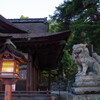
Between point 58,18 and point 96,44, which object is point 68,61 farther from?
point 96,44

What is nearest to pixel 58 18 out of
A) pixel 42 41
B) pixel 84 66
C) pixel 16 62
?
pixel 42 41

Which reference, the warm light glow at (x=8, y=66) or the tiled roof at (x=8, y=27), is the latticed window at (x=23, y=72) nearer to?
the tiled roof at (x=8, y=27)

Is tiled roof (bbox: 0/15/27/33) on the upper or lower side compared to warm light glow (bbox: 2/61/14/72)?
upper

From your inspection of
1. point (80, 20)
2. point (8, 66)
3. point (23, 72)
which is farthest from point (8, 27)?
point (80, 20)

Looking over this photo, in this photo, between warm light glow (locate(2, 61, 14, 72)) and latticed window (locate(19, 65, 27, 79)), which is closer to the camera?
warm light glow (locate(2, 61, 14, 72))

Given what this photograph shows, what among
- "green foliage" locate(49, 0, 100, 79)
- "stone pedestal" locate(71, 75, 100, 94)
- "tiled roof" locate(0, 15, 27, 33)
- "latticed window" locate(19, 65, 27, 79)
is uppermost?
"green foliage" locate(49, 0, 100, 79)

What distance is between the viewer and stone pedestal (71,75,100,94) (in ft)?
16.6

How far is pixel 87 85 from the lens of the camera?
5.14 metres

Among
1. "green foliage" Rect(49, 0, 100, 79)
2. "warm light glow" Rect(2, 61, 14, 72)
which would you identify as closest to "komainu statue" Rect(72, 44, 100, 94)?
"warm light glow" Rect(2, 61, 14, 72)

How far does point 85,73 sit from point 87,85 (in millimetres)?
449

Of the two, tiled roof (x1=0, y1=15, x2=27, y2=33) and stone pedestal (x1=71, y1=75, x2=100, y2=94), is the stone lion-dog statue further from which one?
tiled roof (x1=0, y1=15, x2=27, y2=33)

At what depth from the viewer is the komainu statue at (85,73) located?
510cm

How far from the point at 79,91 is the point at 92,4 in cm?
876

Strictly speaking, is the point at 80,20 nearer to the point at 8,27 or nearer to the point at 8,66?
the point at 8,27
